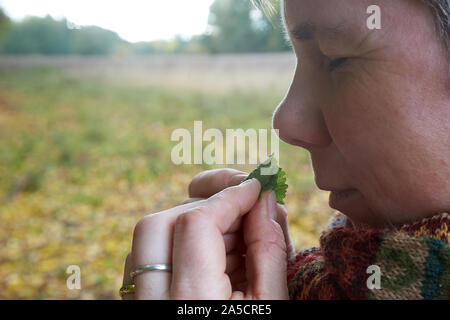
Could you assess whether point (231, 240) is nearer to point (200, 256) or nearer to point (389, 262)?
point (200, 256)

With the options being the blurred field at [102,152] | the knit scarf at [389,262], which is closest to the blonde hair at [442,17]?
the knit scarf at [389,262]

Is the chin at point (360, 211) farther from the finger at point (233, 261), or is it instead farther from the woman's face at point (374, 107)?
the finger at point (233, 261)

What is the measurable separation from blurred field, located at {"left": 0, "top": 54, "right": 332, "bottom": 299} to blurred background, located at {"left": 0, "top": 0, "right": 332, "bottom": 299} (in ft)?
0.03

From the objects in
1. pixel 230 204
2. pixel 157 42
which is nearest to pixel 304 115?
pixel 230 204

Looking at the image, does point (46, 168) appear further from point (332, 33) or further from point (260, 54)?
point (332, 33)

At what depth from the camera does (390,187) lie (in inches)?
28.5

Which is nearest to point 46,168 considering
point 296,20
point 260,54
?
point 260,54

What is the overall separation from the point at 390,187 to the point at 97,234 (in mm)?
2324

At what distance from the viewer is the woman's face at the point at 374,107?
26.2 inches

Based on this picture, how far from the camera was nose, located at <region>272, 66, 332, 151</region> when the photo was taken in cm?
81

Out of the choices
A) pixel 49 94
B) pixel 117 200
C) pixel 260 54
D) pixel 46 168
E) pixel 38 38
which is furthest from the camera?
pixel 49 94

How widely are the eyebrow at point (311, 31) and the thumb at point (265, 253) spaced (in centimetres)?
30

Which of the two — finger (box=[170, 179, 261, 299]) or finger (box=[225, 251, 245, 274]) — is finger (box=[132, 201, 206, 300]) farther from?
finger (box=[225, 251, 245, 274])

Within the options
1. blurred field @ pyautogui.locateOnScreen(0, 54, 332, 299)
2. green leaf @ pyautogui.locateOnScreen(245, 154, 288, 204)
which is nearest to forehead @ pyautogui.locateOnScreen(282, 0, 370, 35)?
green leaf @ pyautogui.locateOnScreen(245, 154, 288, 204)
